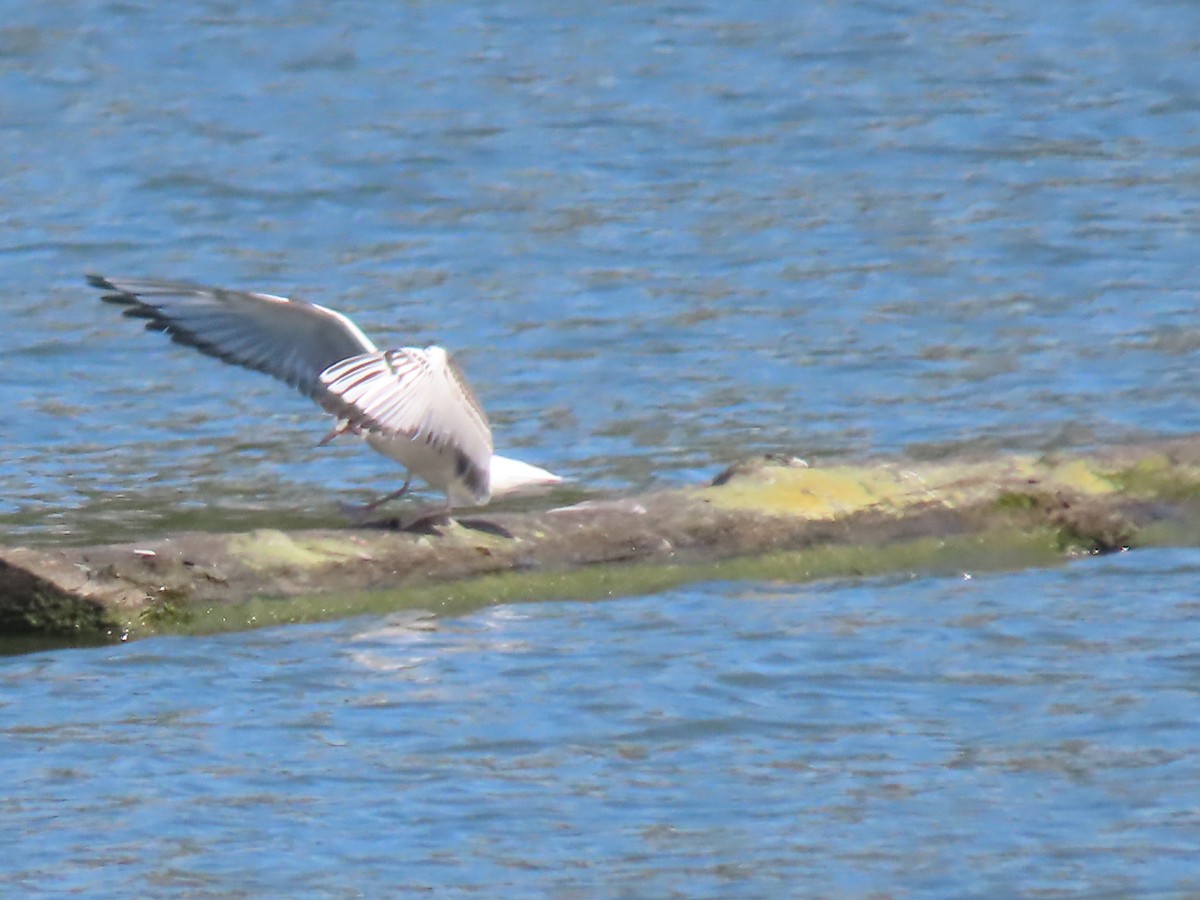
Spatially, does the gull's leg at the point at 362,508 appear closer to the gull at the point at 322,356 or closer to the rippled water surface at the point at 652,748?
the gull at the point at 322,356

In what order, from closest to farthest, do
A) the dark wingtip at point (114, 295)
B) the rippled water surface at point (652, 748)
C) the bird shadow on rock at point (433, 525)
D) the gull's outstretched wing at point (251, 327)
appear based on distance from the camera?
the rippled water surface at point (652, 748), the bird shadow on rock at point (433, 525), the dark wingtip at point (114, 295), the gull's outstretched wing at point (251, 327)

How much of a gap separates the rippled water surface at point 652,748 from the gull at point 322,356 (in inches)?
20.9

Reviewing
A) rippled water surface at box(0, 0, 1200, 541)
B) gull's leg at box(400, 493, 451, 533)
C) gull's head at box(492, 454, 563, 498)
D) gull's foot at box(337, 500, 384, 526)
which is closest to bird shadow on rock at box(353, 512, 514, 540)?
gull's leg at box(400, 493, 451, 533)

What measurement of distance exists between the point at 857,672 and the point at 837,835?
1.27 meters

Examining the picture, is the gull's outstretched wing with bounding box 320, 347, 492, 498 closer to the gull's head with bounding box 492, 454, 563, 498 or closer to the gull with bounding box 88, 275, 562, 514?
the gull with bounding box 88, 275, 562, 514

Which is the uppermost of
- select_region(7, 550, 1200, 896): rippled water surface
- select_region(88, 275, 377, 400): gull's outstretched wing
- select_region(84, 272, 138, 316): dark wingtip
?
select_region(84, 272, 138, 316): dark wingtip

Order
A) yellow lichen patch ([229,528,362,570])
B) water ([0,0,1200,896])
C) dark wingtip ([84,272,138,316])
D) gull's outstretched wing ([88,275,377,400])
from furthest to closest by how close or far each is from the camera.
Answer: gull's outstretched wing ([88,275,377,400]), dark wingtip ([84,272,138,316]), yellow lichen patch ([229,528,362,570]), water ([0,0,1200,896])

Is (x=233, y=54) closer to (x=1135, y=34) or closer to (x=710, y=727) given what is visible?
(x=1135, y=34)

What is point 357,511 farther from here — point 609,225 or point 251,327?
point 609,225

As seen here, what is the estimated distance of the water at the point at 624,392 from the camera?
5703 mm

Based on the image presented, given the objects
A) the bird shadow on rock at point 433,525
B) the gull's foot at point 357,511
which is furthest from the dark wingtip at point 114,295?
the bird shadow on rock at point 433,525

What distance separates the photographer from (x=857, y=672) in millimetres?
6836

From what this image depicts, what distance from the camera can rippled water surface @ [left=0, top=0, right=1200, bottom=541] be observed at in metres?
10.2

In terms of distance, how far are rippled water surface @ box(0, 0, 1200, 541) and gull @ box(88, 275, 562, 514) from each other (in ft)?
2.84
